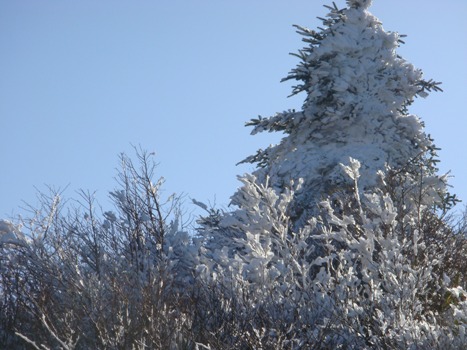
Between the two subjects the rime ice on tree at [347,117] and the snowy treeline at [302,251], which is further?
the rime ice on tree at [347,117]

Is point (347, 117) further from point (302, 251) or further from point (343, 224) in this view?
point (343, 224)

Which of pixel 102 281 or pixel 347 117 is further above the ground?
pixel 347 117

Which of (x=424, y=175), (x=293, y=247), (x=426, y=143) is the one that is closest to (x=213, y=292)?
(x=293, y=247)

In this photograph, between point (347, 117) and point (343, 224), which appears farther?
point (347, 117)

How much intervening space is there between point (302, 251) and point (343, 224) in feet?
16.6

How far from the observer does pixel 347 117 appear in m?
17.3

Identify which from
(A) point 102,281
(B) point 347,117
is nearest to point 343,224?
(A) point 102,281

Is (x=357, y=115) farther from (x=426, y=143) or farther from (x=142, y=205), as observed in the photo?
(x=142, y=205)

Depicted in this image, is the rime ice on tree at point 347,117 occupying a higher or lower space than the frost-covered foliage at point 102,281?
higher

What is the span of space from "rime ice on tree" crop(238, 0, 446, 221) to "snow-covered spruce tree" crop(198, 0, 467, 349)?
3 cm

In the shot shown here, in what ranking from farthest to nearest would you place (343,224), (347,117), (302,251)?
1. (347,117)
2. (302,251)
3. (343,224)

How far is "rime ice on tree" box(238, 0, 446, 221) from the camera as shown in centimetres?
1652

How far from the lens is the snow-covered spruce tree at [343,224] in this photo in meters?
8.43

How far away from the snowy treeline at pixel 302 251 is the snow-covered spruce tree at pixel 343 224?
4 cm
